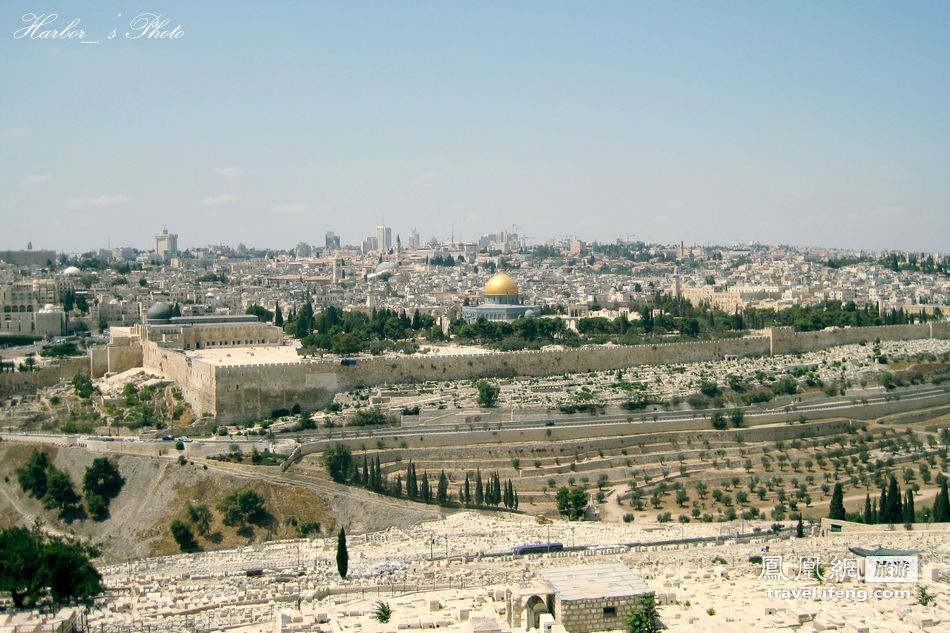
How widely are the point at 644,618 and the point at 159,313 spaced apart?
31.0 m

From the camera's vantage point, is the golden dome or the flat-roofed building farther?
the golden dome

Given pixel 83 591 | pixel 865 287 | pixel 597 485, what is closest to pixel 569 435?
pixel 597 485

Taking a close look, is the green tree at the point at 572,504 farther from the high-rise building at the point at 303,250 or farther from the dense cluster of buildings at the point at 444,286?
the high-rise building at the point at 303,250

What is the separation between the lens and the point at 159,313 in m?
45.7

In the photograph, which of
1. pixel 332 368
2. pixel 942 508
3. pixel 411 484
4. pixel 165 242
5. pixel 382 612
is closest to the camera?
pixel 382 612

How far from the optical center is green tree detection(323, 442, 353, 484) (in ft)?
98.3

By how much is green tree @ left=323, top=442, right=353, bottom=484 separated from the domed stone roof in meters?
16.6

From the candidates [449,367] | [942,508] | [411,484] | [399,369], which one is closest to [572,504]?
[411,484]

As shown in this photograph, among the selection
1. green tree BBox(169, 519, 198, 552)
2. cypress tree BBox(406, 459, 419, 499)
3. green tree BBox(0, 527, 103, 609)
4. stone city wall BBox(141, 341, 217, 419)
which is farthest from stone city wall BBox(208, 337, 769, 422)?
green tree BBox(0, 527, 103, 609)

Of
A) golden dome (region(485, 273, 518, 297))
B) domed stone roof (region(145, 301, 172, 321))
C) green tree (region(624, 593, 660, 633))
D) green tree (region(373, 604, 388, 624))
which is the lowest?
green tree (region(373, 604, 388, 624))

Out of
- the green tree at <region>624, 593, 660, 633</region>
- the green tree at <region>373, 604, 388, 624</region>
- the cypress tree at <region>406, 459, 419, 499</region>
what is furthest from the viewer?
the cypress tree at <region>406, 459, 419, 499</region>

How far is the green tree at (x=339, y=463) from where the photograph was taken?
29953mm

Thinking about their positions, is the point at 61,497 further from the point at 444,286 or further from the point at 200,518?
the point at 444,286

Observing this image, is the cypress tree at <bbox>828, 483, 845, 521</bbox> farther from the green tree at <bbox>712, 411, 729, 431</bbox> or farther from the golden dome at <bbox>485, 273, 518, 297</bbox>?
the golden dome at <bbox>485, 273, 518, 297</bbox>
